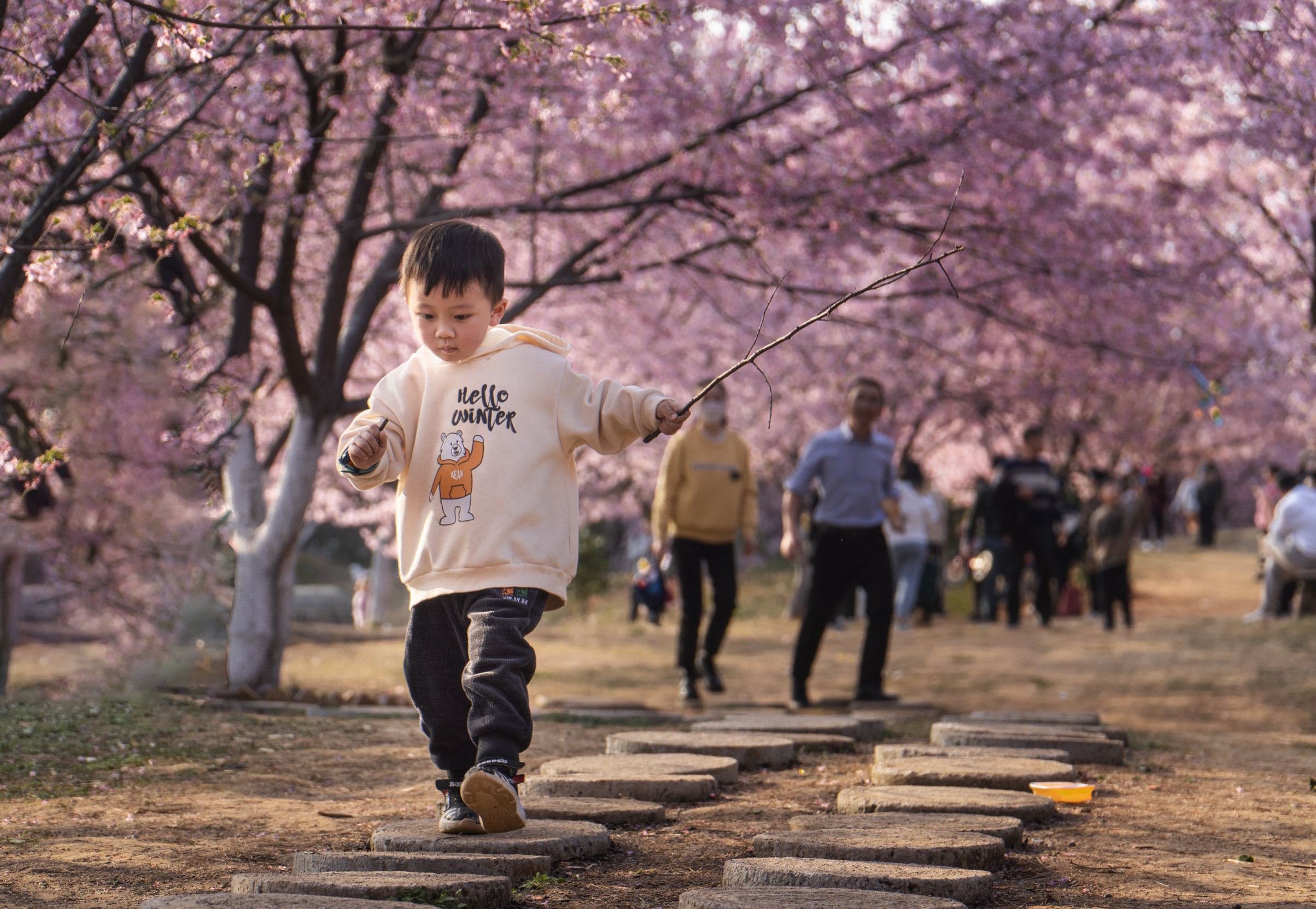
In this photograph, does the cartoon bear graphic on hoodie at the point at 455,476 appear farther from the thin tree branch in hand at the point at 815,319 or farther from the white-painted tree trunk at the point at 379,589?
the white-painted tree trunk at the point at 379,589

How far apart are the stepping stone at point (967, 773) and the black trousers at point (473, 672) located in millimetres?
1533

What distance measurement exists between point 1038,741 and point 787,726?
1.08m

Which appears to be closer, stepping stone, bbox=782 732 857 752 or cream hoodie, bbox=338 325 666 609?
cream hoodie, bbox=338 325 666 609

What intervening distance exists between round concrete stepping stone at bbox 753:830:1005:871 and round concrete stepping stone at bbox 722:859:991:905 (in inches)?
3.3

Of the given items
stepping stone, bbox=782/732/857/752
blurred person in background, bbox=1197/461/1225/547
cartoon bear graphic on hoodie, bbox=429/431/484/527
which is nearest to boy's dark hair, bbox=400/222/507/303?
cartoon bear graphic on hoodie, bbox=429/431/484/527

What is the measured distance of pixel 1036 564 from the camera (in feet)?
40.5

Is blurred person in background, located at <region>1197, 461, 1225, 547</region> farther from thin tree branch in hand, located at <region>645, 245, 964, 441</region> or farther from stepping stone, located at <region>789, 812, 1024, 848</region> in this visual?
thin tree branch in hand, located at <region>645, 245, 964, 441</region>

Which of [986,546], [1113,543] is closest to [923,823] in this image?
[1113,543]

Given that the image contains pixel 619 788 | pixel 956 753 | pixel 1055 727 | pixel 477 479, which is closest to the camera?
pixel 477 479

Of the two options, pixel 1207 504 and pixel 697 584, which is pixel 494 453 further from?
pixel 1207 504

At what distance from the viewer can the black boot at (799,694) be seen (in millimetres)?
7352

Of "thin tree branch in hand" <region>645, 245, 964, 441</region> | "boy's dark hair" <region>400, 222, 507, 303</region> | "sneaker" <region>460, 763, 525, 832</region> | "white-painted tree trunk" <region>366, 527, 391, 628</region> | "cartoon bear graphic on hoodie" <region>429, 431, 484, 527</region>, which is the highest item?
"boy's dark hair" <region>400, 222, 507, 303</region>

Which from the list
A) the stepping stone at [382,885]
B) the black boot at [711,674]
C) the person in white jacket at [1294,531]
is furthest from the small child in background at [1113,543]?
the stepping stone at [382,885]

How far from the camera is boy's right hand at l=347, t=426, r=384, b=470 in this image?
118 inches
